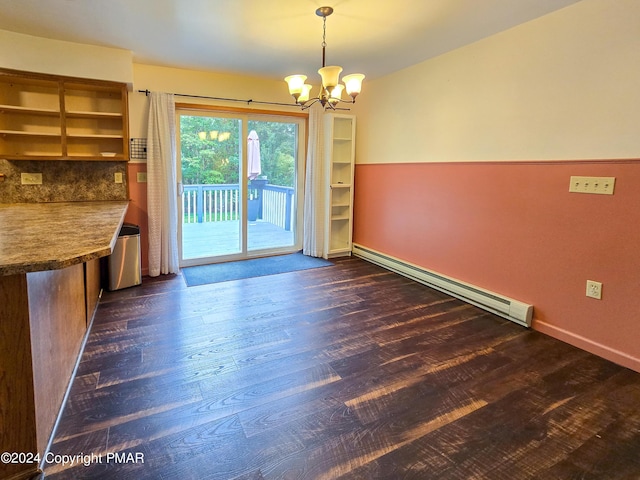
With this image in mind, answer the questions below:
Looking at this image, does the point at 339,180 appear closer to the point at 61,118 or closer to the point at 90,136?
the point at 90,136

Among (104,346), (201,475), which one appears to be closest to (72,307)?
(104,346)

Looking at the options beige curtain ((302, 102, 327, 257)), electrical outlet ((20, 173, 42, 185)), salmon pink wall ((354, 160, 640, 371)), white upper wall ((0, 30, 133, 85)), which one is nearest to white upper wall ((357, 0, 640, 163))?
salmon pink wall ((354, 160, 640, 371))

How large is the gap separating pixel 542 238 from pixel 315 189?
2911 mm

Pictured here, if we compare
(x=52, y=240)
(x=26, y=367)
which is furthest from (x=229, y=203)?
(x=26, y=367)

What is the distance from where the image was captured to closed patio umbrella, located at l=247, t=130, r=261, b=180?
187 inches

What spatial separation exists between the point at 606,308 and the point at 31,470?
3.41 meters

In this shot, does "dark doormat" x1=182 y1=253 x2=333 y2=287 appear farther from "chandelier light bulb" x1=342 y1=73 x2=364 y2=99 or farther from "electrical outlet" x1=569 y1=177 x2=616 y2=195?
"electrical outlet" x1=569 y1=177 x2=616 y2=195

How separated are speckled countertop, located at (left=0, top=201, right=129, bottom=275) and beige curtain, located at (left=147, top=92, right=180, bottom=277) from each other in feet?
5.41

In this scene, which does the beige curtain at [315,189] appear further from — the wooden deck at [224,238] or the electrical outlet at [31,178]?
the electrical outlet at [31,178]

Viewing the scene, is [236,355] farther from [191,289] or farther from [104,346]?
[191,289]

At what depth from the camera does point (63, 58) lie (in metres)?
3.30

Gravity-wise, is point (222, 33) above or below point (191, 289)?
above

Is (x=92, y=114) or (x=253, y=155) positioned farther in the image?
(x=253, y=155)

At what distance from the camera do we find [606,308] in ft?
8.26
